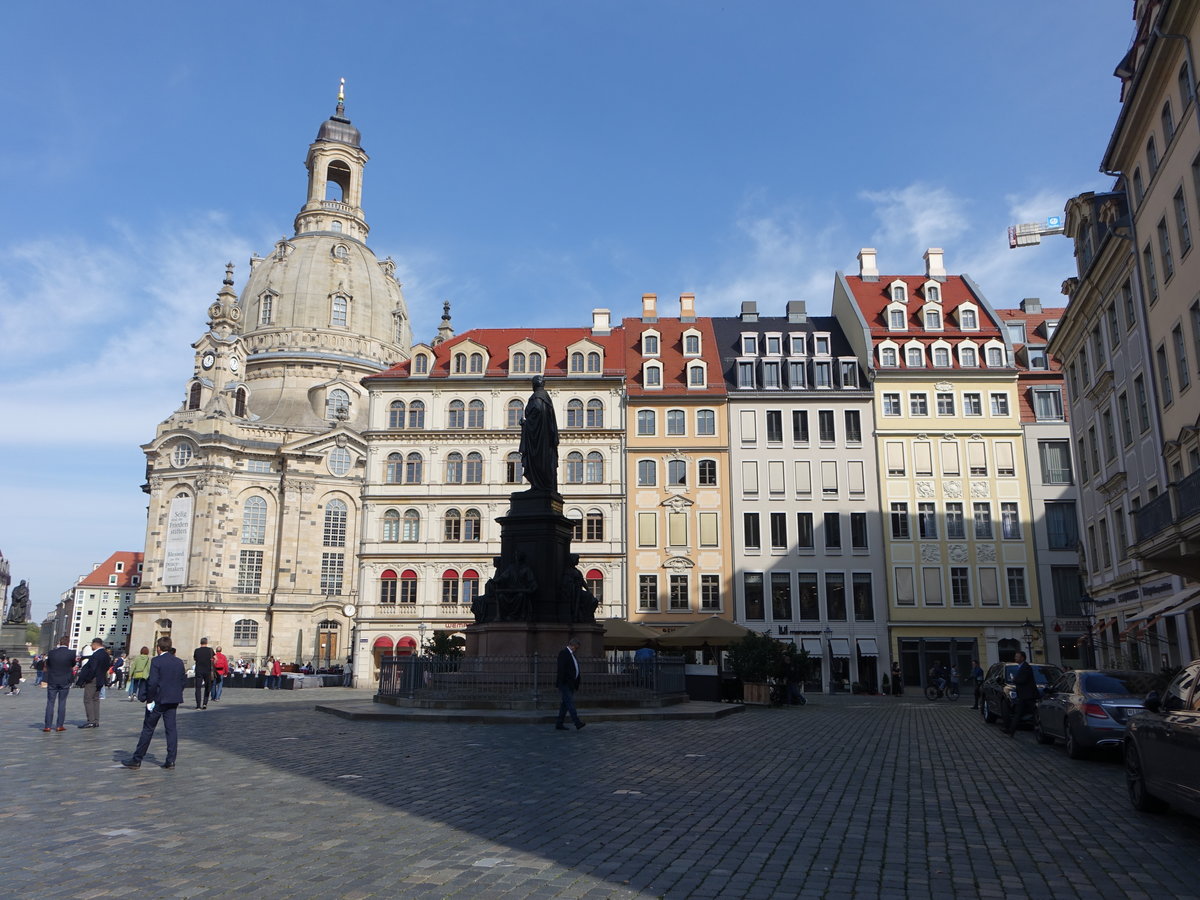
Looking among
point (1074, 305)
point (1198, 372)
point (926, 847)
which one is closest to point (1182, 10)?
point (1198, 372)

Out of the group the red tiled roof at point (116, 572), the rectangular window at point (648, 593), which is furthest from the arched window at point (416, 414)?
the red tiled roof at point (116, 572)

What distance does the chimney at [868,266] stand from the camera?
6006cm

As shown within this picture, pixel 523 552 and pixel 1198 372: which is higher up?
pixel 1198 372

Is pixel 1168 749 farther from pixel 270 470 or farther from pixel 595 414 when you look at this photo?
pixel 270 470

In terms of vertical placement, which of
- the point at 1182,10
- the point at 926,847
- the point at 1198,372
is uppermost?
the point at 1182,10

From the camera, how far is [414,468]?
53.5 m

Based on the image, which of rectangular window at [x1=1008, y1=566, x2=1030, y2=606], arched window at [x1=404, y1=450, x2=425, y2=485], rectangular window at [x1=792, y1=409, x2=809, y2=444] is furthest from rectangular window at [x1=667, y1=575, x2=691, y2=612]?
rectangular window at [x1=1008, y1=566, x2=1030, y2=606]

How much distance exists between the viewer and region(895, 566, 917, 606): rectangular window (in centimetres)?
4941

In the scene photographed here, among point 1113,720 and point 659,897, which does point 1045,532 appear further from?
point 659,897

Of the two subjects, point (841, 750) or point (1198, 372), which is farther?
point (1198, 372)

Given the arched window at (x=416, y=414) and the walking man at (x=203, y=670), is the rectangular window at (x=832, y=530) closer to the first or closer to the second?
the arched window at (x=416, y=414)

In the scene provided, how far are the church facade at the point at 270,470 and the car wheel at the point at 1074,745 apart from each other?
57.0 meters

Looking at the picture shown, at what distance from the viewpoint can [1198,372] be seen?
24.3 meters

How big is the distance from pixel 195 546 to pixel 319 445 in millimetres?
12117
